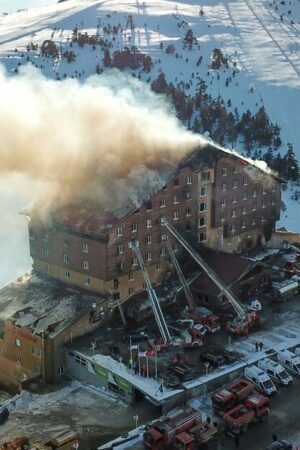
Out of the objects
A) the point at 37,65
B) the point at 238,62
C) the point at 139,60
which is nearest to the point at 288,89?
the point at 238,62

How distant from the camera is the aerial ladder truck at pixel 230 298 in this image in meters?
39.5

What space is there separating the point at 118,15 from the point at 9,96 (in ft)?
356

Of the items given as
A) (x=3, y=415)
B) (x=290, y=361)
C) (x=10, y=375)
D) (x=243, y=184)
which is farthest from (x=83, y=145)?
(x=290, y=361)

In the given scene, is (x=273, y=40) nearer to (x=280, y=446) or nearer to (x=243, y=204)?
(x=243, y=204)

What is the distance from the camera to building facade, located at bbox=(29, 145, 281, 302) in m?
40.6

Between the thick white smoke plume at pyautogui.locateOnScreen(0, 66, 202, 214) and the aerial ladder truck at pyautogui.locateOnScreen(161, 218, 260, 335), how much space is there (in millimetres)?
3626

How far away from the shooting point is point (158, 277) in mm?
43344

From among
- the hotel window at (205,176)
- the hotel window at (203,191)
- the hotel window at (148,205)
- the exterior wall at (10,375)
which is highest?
the hotel window at (205,176)

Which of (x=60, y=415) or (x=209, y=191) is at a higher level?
(x=209, y=191)

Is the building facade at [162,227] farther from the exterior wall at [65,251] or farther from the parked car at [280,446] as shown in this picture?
the parked car at [280,446]

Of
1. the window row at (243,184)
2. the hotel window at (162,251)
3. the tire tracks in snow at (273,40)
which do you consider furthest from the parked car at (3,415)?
the tire tracks in snow at (273,40)

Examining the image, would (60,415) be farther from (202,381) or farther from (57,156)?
(57,156)

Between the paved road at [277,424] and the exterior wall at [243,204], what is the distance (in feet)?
49.6

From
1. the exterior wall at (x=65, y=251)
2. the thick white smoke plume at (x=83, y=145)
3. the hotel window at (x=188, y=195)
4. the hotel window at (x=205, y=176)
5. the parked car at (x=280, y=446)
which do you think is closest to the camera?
the parked car at (x=280, y=446)
